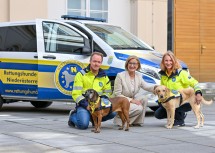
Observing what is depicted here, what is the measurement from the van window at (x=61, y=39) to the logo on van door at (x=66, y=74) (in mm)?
325

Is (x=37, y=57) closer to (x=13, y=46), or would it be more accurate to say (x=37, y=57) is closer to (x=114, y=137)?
(x=13, y=46)

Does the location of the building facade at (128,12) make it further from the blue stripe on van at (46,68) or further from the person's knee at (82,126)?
the person's knee at (82,126)

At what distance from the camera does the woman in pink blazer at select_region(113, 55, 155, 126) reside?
9109mm

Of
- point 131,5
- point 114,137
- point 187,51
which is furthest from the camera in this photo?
point 187,51

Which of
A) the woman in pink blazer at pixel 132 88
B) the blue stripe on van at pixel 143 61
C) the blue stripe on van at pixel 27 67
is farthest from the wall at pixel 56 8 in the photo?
the woman in pink blazer at pixel 132 88

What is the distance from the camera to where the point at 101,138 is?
788cm

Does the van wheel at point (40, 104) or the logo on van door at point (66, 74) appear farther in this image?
the van wheel at point (40, 104)

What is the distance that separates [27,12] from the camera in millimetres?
16406

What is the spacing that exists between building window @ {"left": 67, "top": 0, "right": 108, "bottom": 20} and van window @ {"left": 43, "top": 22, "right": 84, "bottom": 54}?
6136 mm

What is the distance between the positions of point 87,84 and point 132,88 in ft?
2.62

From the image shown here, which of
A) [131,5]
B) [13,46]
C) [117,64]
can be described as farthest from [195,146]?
[131,5]

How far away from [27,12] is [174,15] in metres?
5.81

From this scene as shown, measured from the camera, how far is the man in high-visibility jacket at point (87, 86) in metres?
8.83

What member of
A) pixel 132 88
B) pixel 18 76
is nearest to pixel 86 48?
pixel 18 76
